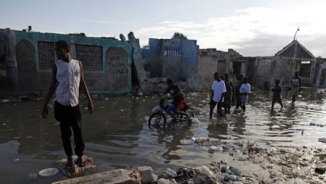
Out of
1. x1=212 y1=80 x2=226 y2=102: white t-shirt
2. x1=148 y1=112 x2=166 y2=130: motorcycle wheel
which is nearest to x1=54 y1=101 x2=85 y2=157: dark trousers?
x1=148 y1=112 x2=166 y2=130: motorcycle wheel

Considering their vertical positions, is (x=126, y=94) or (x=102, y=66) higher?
(x=102, y=66)

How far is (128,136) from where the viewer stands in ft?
19.8

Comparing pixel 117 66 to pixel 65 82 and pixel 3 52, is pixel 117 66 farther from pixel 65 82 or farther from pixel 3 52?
pixel 65 82

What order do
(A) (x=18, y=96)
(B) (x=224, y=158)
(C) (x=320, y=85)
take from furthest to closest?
(C) (x=320, y=85), (A) (x=18, y=96), (B) (x=224, y=158)

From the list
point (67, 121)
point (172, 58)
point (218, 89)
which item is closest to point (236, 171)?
point (67, 121)

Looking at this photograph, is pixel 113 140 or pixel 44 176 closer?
pixel 44 176

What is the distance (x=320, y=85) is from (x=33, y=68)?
1147 inches

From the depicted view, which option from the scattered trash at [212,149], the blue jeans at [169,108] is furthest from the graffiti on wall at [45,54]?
the scattered trash at [212,149]

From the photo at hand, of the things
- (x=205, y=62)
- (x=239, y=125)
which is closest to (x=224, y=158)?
(x=239, y=125)

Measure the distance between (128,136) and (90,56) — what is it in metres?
8.08

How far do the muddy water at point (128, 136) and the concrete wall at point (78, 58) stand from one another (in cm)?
204

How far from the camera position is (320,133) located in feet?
23.3

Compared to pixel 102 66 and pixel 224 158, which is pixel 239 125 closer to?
pixel 224 158

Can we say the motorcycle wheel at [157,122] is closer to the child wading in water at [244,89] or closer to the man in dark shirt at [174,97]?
the man in dark shirt at [174,97]
